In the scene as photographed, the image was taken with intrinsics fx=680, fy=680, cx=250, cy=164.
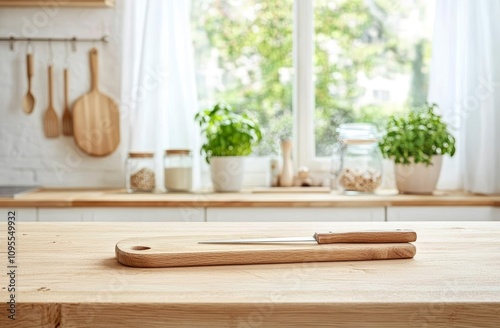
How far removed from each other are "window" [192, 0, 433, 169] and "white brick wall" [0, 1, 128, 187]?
0.48 m

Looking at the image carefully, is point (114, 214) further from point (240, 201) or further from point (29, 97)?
point (29, 97)

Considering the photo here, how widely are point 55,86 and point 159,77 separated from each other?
1.89 ft

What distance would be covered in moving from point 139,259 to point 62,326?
236 millimetres

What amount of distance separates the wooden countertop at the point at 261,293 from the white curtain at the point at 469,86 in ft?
6.56

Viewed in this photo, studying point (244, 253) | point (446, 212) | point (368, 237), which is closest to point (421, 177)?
point (446, 212)

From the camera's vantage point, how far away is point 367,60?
360cm

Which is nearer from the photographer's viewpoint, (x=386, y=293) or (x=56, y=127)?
(x=386, y=293)

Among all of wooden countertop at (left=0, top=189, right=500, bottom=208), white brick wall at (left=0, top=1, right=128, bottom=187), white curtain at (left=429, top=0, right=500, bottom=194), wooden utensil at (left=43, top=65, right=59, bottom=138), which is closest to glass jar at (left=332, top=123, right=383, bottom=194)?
wooden countertop at (left=0, top=189, right=500, bottom=208)

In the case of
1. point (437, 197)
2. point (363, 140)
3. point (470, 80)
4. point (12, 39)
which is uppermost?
point (12, 39)

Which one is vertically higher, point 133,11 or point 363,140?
point 133,11

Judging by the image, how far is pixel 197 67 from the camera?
3592 mm

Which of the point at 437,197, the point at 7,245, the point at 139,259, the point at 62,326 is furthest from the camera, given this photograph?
the point at 437,197

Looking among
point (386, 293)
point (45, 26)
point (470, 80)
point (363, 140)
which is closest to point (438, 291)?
point (386, 293)

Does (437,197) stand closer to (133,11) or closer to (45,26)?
(133,11)
